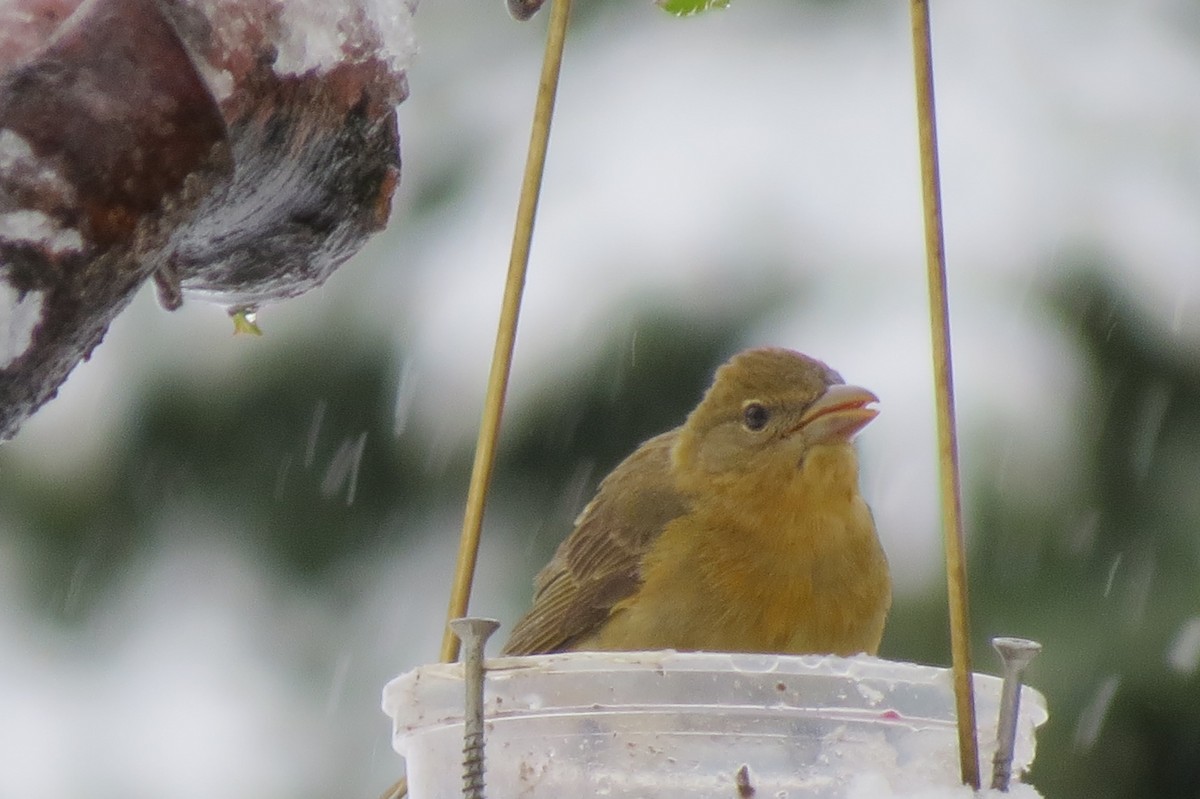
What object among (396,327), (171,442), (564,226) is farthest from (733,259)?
(171,442)

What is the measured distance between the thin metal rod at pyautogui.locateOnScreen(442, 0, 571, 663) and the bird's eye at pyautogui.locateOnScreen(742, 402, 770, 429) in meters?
1.62

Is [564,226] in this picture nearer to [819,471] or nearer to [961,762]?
[819,471]

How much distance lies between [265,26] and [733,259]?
9.65 ft

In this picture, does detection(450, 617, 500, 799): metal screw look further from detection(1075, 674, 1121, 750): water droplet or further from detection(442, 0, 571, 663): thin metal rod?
detection(1075, 674, 1121, 750): water droplet

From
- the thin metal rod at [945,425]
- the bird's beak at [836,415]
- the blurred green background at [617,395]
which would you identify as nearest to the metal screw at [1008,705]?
the thin metal rod at [945,425]

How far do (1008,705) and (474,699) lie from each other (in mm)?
555

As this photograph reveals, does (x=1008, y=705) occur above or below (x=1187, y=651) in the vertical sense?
above

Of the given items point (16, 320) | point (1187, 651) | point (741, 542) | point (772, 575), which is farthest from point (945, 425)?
point (1187, 651)

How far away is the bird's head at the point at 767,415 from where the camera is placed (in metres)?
3.45

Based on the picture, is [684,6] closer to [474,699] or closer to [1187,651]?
[474,699]

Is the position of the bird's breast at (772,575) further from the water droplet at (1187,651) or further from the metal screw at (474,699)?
the metal screw at (474,699)

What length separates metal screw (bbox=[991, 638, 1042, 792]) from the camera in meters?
1.68

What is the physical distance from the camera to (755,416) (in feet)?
12.1

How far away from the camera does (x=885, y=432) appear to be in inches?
178
